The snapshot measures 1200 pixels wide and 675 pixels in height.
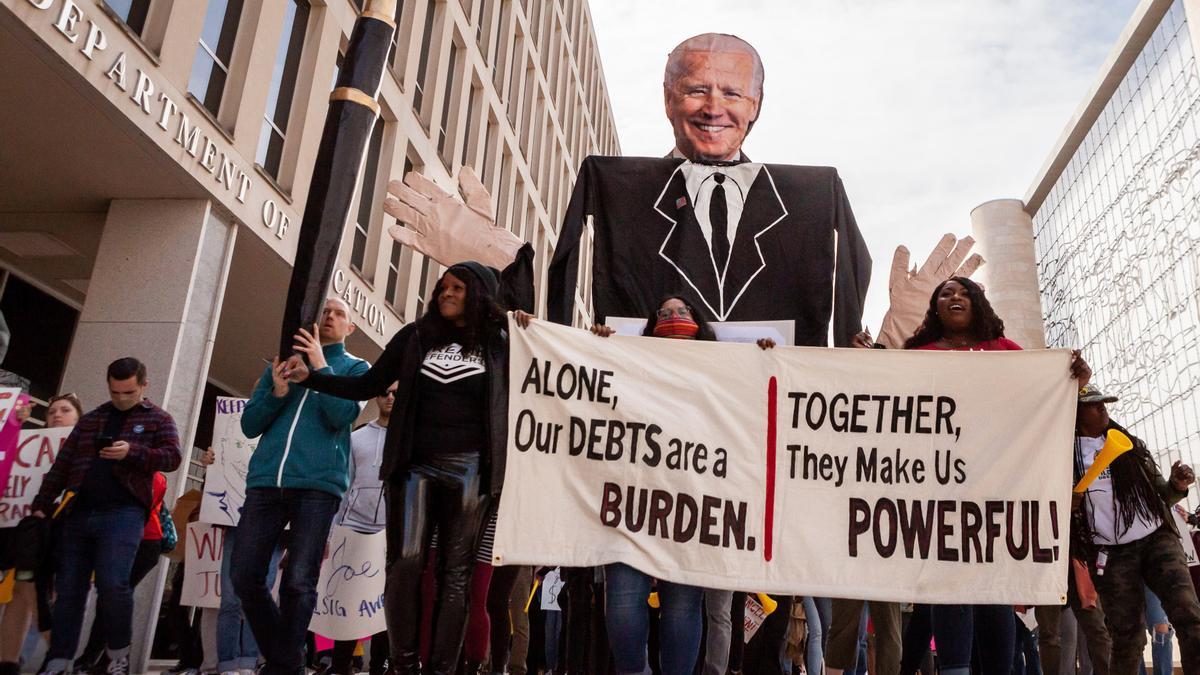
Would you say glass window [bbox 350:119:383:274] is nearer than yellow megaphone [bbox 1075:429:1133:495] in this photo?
No

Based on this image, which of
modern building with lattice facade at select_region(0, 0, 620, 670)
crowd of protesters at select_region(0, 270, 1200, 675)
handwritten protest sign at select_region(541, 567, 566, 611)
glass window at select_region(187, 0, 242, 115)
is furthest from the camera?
glass window at select_region(187, 0, 242, 115)

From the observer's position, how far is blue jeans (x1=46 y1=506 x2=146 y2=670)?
4.89m

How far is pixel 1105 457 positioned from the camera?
477cm

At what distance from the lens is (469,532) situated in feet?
13.0

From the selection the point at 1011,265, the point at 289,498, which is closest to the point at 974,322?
the point at 289,498

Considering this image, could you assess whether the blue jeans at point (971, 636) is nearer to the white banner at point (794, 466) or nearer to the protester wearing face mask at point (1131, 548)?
the white banner at point (794, 466)

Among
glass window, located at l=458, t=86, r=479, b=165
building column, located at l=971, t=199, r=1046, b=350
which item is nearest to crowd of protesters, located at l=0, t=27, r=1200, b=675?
glass window, located at l=458, t=86, r=479, b=165

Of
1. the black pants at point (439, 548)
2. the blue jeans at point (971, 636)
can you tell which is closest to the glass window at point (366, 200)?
the black pants at point (439, 548)

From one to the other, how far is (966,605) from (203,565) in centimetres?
525

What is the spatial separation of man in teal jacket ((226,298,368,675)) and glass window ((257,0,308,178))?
7702mm

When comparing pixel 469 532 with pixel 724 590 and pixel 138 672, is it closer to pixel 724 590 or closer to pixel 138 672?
pixel 724 590

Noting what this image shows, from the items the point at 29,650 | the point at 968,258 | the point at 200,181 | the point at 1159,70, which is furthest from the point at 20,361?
the point at 1159,70

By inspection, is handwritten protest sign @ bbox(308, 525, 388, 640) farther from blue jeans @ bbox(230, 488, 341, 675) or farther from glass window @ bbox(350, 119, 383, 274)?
glass window @ bbox(350, 119, 383, 274)

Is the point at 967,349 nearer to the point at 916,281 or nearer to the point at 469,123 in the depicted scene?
the point at 916,281
